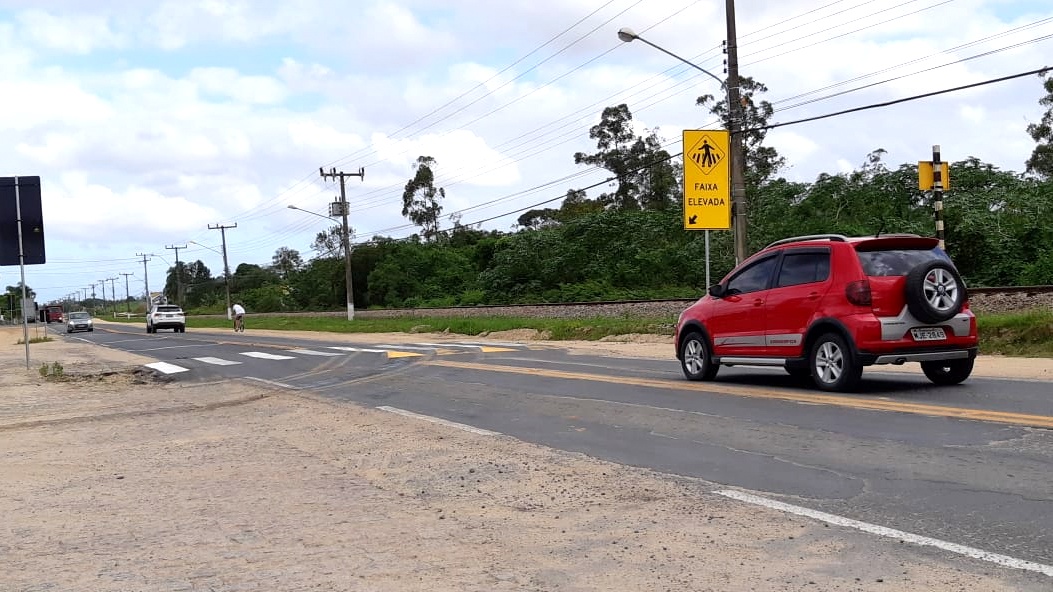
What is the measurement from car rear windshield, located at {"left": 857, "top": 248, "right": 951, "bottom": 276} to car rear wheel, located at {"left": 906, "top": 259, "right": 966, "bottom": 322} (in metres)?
0.17

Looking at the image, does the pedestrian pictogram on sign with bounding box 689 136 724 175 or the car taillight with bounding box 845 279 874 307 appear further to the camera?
the pedestrian pictogram on sign with bounding box 689 136 724 175

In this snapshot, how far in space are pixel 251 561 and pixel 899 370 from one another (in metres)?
10.9

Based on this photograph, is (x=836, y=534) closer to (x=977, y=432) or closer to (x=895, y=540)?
(x=895, y=540)

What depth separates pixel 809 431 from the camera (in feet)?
25.0

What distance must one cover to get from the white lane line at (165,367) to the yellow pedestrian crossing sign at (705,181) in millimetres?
12470

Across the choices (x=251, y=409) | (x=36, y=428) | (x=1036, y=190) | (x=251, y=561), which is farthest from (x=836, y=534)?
(x=1036, y=190)

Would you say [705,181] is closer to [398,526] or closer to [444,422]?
[444,422]

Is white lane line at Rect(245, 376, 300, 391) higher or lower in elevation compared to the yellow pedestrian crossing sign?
lower

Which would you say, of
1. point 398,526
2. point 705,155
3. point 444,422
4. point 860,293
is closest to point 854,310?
point 860,293

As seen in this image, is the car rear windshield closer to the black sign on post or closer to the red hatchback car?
the red hatchback car

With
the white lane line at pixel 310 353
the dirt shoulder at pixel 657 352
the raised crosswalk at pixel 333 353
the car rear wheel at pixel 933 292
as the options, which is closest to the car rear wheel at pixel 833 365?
the car rear wheel at pixel 933 292

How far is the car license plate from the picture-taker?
9.43m

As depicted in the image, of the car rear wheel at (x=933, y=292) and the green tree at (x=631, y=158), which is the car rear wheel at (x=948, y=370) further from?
the green tree at (x=631, y=158)

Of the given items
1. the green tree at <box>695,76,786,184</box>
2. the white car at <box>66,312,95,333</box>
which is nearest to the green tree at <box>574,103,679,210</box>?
the green tree at <box>695,76,786,184</box>
